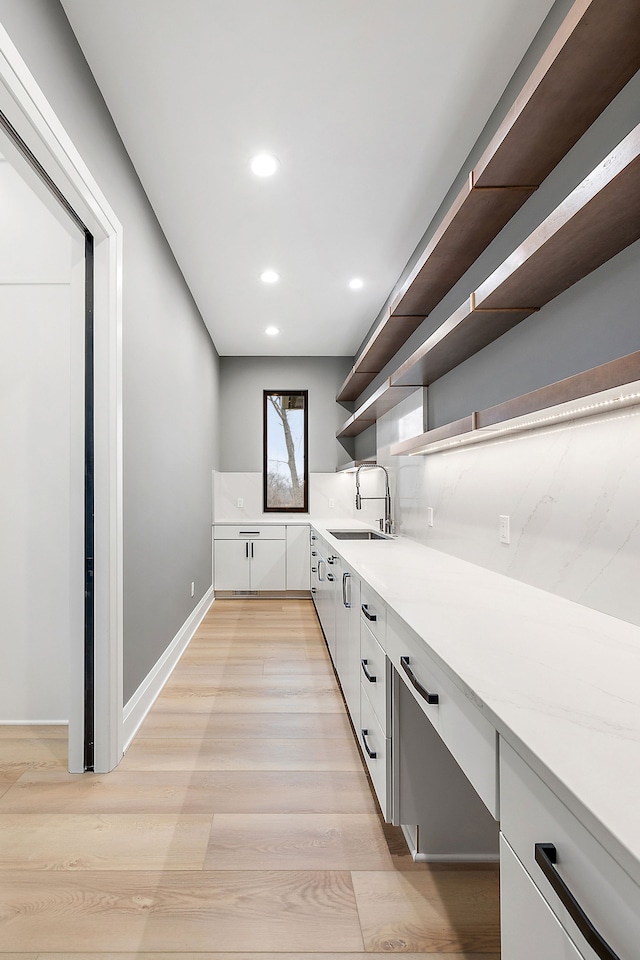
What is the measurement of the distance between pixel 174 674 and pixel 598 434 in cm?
277

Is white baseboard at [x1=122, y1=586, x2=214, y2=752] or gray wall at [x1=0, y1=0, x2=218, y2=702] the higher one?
gray wall at [x1=0, y1=0, x2=218, y2=702]

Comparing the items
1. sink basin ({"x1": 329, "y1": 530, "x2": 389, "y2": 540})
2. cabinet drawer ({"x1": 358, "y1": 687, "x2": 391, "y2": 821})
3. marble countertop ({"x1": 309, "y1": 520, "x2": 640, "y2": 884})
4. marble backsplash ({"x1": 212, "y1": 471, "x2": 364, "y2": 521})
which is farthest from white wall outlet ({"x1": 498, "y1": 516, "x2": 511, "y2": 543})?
marble backsplash ({"x1": 212, "y1": 471, "x2": 364, "y2": 521})

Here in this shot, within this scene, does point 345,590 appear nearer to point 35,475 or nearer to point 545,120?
point 35,475

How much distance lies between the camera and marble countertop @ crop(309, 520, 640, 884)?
23.1 inches

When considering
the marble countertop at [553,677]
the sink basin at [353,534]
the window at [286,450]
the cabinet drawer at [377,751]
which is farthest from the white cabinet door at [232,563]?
the marble countertop at [553,677]

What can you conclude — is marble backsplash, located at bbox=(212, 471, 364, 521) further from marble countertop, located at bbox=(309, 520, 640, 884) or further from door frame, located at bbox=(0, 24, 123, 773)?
marble countertop, located at bbox=(309, 520, 640, 884)

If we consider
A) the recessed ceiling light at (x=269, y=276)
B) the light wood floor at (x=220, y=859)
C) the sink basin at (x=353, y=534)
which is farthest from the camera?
the sink basin at (x=353, y=534)

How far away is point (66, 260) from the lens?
8.04 feet

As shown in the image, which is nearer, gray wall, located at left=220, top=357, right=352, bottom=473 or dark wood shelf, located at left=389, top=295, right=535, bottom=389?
dark wood shelf, located at left=389, top=295, right=535, bottom=389

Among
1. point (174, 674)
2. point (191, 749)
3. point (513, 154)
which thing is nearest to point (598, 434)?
point (513, 154)

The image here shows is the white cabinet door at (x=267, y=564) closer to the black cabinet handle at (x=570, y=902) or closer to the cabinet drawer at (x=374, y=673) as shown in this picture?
the cabinet drawer at (x=374, y=673)

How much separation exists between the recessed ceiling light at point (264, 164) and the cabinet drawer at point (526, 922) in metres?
2.56

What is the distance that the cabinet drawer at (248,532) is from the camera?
5305 mm

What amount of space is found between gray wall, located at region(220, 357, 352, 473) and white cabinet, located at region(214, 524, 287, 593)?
2.77 feet
